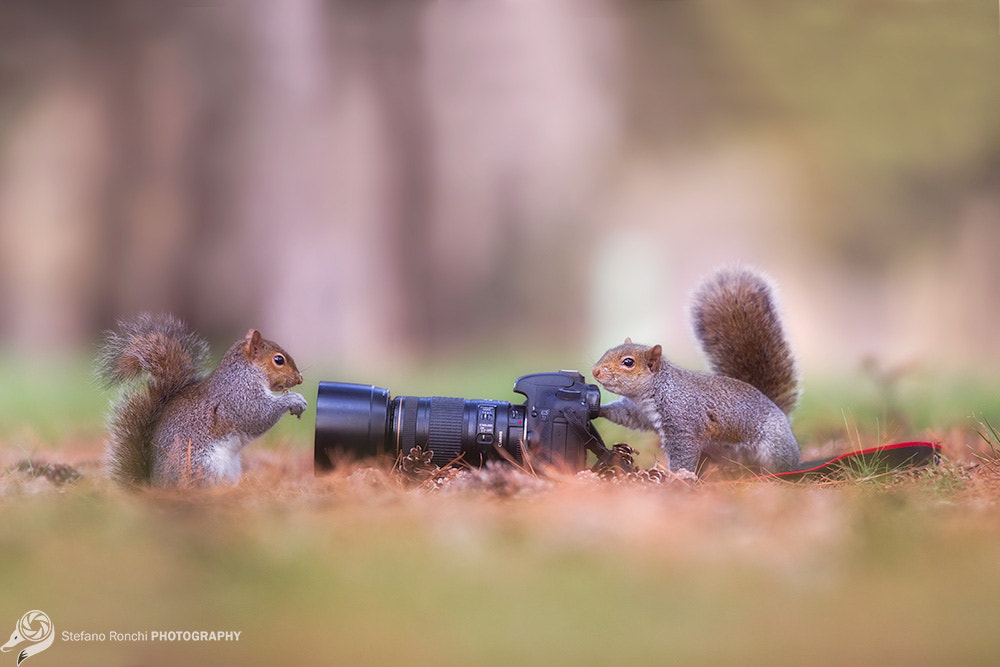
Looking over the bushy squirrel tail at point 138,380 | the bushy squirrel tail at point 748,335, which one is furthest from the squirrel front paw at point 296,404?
the bushy squirrel tail at point 748,335

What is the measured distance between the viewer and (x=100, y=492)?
2.06 m

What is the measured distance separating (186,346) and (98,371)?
0.24 metres

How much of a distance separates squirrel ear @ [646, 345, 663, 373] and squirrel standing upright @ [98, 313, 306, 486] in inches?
40.7

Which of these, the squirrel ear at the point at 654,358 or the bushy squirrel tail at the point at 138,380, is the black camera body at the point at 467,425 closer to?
the squirrel ear at the point at 654,358

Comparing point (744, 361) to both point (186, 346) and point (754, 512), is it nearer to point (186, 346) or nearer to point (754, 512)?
point (754, 512)

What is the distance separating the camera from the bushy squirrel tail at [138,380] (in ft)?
7.41

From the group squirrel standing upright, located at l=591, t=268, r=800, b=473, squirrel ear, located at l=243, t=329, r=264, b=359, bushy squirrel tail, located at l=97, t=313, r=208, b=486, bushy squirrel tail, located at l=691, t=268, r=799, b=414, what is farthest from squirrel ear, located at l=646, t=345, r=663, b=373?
bushy squirrel tail, located at l=97, t=313, r=208, b=486

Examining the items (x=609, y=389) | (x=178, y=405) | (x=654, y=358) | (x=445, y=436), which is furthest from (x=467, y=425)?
(x=178, y=405)

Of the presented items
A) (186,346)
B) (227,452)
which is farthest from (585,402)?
(186,346)

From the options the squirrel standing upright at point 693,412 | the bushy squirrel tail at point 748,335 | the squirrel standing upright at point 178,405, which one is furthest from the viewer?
the bushy squirrel tail at point 748,335

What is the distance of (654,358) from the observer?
249cm

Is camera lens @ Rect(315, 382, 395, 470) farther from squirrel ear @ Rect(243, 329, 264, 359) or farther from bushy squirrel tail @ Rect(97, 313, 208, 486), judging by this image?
bushy squirrel tail @ Rect(97, 313, 208, 486)

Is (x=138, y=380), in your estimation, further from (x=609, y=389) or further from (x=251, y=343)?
(x=609, y=389)

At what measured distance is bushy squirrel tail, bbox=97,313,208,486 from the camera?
226 cm
